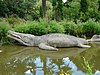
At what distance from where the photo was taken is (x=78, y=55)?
8.29m

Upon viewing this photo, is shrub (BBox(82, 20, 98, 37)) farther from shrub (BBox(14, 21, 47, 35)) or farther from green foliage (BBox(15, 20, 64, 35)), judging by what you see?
shrub (BBox(14, 21, 47, 35))

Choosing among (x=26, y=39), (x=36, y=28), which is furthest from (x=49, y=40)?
(x=36, y=28)

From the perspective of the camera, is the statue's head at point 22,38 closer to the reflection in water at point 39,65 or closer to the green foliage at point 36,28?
the green foliage at point 36,28

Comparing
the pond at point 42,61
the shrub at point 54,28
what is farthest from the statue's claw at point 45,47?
the shrub at point 54,28

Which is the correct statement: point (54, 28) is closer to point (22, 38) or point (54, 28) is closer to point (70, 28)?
point (70, 28)

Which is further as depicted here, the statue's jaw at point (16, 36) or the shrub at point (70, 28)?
the shrub at point (70, 28)

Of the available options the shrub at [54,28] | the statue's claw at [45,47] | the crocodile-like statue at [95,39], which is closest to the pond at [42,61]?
the statue's claw at [45,47]

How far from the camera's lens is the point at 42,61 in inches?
289

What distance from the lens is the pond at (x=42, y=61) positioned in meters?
6.09

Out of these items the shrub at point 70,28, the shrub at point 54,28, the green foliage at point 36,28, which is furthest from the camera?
the shrub at point 70,28

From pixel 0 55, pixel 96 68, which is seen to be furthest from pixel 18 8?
pixel 96 68

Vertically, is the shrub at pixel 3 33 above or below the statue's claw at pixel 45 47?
above

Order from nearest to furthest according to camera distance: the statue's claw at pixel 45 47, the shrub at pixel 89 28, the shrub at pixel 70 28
A: the statue's claw at pixel 45 47 → the shrub at pixel 70 28 → the shrub at pixel 89 28

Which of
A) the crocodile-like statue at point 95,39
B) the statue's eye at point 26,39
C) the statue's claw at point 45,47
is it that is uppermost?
the statue's eye at point 26,39
